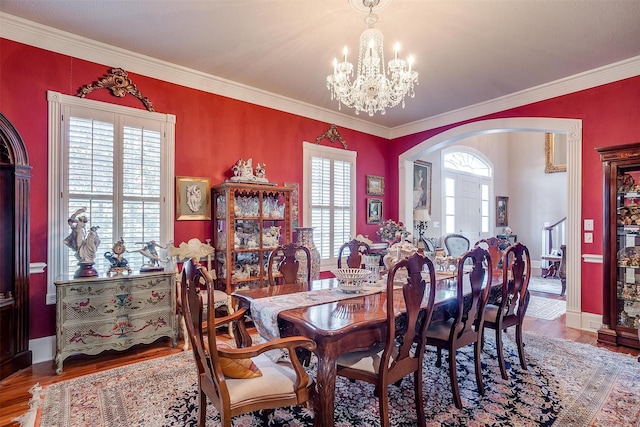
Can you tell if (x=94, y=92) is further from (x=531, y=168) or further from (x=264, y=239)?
(x=531, y=168)

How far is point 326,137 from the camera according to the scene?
5.39m

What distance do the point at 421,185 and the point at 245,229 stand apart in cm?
429

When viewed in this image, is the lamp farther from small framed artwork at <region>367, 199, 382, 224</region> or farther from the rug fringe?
the rug fringe

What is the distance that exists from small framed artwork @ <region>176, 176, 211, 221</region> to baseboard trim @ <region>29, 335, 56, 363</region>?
1640 millimetres

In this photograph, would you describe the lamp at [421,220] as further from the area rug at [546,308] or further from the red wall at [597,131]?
the red wall at [597,131]

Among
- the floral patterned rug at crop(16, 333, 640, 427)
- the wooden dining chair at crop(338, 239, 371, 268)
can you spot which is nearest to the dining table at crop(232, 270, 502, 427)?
the floral patterned rug at crop(16, 333, 640, 427)

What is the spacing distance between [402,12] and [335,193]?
3043 mm

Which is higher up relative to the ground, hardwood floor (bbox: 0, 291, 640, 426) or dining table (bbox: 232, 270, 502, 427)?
dining table (bbox: 232, 270, 502, 427)

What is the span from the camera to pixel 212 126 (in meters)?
4.18

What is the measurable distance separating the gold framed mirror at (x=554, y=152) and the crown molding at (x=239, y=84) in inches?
198

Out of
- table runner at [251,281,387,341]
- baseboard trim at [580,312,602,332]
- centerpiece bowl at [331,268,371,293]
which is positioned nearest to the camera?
table runner at [251,281,387,341]

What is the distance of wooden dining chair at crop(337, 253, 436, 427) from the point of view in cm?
188

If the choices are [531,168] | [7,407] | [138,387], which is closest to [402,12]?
[138,387]

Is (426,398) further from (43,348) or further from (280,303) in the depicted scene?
(43,348)
